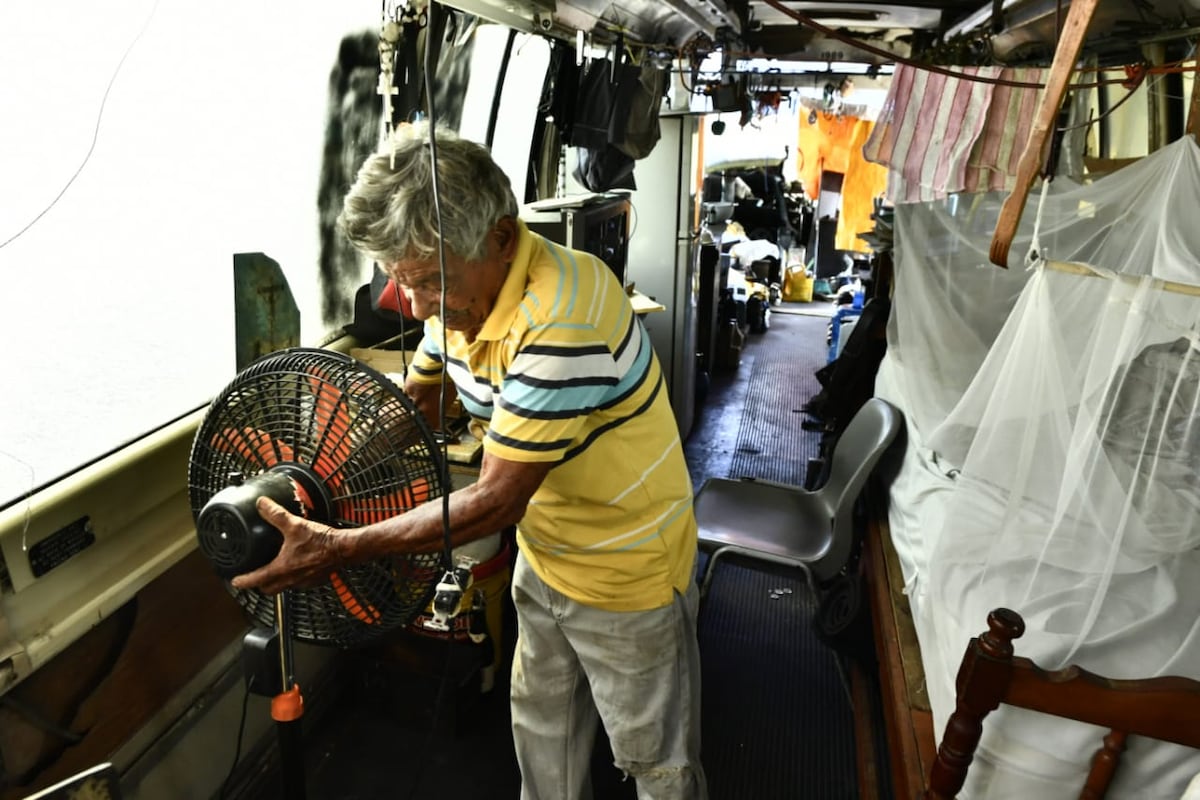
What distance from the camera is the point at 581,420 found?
125 cm

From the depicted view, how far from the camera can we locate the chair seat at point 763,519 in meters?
2.66

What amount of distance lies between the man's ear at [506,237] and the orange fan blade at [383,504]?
439 mm

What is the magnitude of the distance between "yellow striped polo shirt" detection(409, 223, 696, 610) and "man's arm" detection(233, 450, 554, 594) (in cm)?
5

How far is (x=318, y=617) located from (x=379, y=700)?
5.31 ft

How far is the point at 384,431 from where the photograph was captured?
1.06 meters

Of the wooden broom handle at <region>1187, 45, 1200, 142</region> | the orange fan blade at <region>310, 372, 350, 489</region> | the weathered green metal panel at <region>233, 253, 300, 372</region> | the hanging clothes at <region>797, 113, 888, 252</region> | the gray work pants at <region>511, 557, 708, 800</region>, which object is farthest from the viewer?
the hanging clothes at <region>797, 113, 888, 252</region>

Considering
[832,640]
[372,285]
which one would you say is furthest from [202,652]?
[832,640]

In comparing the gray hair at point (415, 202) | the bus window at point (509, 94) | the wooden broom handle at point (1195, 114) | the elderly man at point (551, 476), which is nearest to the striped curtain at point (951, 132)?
the wooden broom handle at point (1195, 114)

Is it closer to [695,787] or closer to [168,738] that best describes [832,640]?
Result: [695,787]

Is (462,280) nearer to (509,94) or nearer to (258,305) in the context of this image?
(258,305)

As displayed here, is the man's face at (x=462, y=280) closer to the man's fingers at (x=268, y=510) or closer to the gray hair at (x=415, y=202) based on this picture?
the gray hair at (x=415, y=202)

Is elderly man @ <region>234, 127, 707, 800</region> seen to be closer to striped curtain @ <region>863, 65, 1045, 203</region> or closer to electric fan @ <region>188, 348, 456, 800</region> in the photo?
electric fan @ <region>188, 348, 456, 800</region>

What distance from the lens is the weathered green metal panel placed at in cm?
187

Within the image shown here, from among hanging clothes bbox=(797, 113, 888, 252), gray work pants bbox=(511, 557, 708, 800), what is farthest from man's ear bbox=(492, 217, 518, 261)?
hanging clothes bbox=(797, 113, 888, 252)
